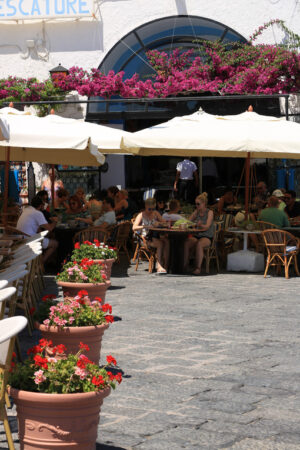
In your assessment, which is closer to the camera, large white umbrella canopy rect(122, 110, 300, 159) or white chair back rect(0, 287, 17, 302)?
white chair back rect(0, 287, 17, 302)

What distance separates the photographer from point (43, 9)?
844 inches

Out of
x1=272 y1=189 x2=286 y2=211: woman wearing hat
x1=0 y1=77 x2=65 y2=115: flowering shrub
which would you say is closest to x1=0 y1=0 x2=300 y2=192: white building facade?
x1=0 y1=77 x2=65 y2=115: flowering shrub

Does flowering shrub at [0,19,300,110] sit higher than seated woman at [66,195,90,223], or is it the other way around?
flowering shrub at [0,19,300,110]

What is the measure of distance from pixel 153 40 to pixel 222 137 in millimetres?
9738

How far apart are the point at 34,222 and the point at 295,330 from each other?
15.4 ft

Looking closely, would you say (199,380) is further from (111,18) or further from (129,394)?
(111,18)

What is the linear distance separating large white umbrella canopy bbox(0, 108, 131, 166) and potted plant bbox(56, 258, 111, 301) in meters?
2.18

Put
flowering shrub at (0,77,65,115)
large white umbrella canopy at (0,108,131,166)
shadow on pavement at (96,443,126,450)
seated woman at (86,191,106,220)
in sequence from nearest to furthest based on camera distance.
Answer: shadow on pavement at (96,443,126,450)
large white umbrella canopy at (0,108,131,166)
seated woman at (86,191,106,220)
flowering shrub at (0,77,65,115)

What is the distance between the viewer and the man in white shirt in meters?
13.2

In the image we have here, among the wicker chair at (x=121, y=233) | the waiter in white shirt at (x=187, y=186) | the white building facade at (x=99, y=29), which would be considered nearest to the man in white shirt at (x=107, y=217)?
the wicker chair at (x=121, y=233)

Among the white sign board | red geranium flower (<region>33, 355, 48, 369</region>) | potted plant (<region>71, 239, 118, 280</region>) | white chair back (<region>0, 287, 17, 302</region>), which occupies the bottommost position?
potted plant (<region>71, 239, 118, 280</region>)

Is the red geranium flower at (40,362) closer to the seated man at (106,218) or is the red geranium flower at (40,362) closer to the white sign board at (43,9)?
the seated man at (106,218)

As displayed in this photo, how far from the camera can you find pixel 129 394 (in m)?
5.48

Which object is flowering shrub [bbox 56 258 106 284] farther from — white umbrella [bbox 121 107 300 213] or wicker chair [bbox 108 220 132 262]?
wicker chair [bbox 108 220 132 262]
